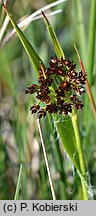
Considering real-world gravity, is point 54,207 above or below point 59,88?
below

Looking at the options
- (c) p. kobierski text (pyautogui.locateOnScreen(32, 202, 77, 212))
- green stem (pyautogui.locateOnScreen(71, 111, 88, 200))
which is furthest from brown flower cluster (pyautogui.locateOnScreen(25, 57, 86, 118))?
(c) p. kobierski text (pyautogui.locateOnScreen(32, 202, 77, 212))

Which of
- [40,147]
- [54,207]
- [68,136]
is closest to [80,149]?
[68,136]

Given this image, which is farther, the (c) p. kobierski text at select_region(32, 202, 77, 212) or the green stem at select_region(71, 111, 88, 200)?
the (c) p. kobierski text at select_region(32, 202, 77, 212)

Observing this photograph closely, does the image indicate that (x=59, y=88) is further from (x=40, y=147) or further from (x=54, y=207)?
(x=40, y=147)

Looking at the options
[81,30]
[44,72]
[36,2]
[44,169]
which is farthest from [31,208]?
[36,2]

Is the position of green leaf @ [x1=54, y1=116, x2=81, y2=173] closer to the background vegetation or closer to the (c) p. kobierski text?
the background vegetation

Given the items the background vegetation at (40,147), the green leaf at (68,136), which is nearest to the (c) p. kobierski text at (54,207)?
the background vegetation at (40,147)

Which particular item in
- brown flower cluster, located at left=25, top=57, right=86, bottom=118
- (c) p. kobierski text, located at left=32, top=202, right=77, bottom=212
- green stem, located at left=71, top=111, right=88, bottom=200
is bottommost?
(c) p. kobierski text, located at left=32, top=202, right=77, bottom=212

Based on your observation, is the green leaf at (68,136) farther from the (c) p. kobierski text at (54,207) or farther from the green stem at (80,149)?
the (c) p. kobierski text at (54,207)

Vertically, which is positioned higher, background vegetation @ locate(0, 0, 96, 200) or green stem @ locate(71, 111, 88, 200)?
background vegetation @ locate(0, 0, 96, 200)

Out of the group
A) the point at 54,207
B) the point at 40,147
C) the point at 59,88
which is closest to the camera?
the point at 59,88
